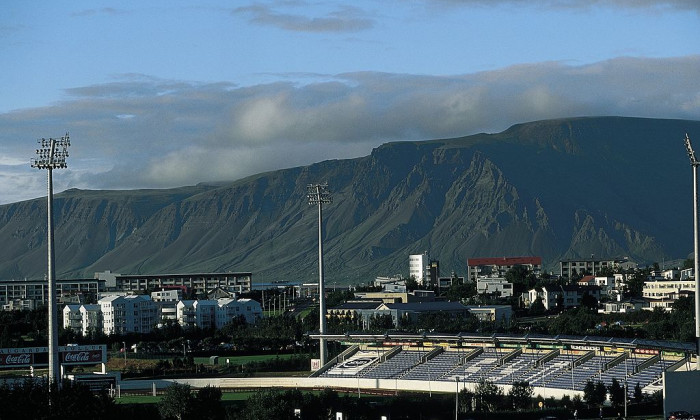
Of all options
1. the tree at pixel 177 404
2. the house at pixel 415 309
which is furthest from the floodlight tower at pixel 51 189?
the house at pixel 415 309

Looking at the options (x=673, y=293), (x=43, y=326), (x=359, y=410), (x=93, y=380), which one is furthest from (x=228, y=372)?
(x=673, y=293)

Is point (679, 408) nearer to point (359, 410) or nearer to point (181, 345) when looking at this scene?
point (359, 410)

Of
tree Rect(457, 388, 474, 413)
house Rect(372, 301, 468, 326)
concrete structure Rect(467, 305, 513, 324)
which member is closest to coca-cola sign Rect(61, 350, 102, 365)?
tree Rect(457, 388, 474, 413)

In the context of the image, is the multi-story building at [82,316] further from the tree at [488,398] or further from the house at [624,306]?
the tree at [488,398]

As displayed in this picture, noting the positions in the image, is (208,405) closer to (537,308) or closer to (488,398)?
(488,398)

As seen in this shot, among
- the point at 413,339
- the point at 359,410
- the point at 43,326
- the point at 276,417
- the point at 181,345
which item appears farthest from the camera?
the point at 43,326

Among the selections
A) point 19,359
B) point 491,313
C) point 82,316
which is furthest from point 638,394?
point 82,316

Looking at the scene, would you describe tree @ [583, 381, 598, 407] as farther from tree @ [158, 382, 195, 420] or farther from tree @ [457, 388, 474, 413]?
tree @ [158, 382, 195, 420]
